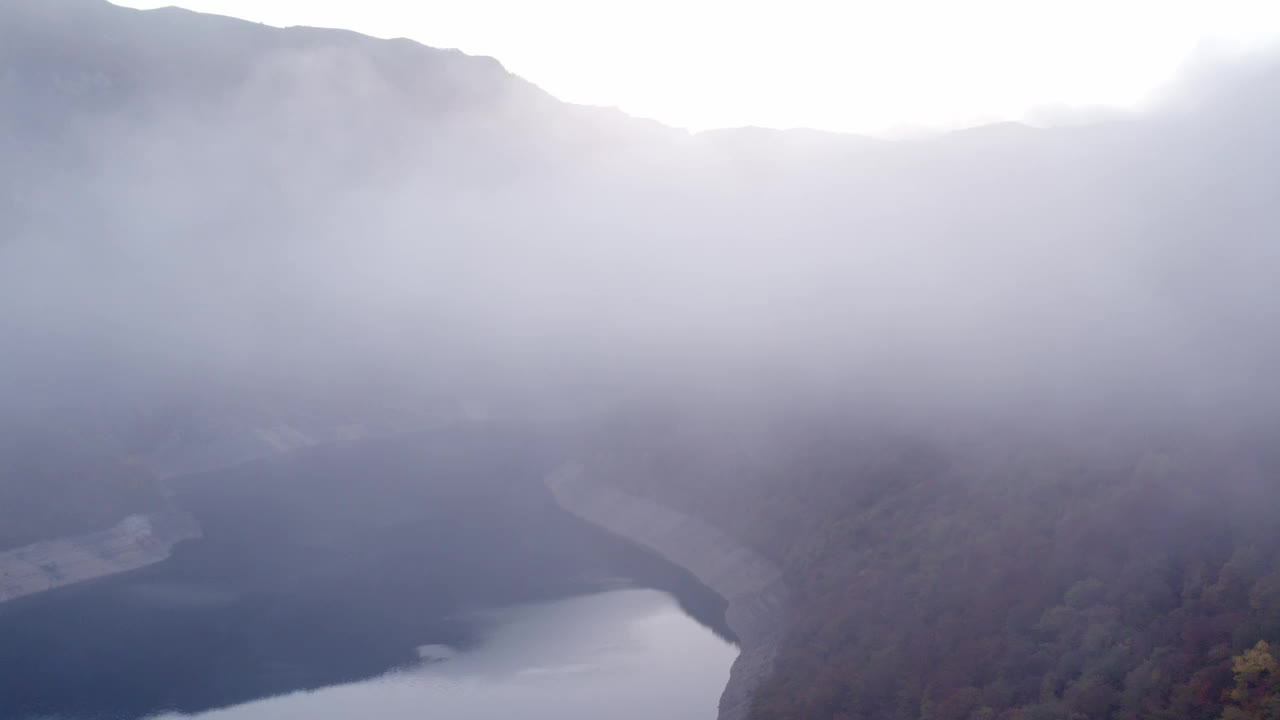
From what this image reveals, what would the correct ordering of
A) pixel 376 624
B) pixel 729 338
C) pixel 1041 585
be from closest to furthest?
pixel 1041 585 → pixel 376 624 → pixel 729 338

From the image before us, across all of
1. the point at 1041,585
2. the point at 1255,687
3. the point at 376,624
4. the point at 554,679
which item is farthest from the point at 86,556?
the point at 1255,687

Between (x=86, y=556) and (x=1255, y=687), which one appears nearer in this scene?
(x=1255, y=687)

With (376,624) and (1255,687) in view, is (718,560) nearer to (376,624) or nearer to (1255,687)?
(376,624)

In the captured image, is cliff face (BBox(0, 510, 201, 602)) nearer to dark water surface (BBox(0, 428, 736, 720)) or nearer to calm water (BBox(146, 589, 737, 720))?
dark water surface (BBox(0, 428, 736, 720))

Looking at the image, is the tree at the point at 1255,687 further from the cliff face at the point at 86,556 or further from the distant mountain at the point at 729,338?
the cliff face at the point at 86,556

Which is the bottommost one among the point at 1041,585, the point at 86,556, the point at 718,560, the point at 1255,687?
the point at 1255,687

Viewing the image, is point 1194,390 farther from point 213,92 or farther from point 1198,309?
point 213,92

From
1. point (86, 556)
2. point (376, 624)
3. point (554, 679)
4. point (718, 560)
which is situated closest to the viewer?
point (554, 679)

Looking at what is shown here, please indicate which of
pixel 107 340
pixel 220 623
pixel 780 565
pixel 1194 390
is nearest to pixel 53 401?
pixel 107 340
